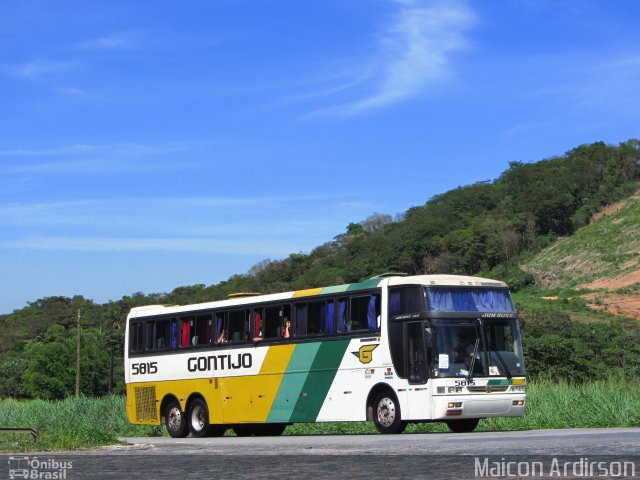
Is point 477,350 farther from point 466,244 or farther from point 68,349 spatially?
point 466,244

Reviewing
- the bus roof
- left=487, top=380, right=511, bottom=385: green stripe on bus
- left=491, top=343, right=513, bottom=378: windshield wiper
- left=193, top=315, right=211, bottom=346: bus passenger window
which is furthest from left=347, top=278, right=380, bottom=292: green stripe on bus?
left=193, top=315, right=211, bottom=346: bus passenger window

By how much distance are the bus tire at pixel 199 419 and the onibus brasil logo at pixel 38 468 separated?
11684 mm

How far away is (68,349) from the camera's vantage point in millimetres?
98188

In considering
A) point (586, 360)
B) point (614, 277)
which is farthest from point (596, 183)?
point (586, 360)

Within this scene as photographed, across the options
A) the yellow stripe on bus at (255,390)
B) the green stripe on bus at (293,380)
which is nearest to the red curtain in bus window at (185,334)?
the yellow stripe on bus at (255,390)

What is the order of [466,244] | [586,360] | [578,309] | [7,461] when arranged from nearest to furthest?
[7,461]
[586,360]
[578,309]
[466,244]

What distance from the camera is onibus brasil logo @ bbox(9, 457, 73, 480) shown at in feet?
39.0

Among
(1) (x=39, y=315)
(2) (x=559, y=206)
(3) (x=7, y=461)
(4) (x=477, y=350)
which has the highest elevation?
(2) (x=559, y=206)

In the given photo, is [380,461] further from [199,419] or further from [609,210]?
[609,210]

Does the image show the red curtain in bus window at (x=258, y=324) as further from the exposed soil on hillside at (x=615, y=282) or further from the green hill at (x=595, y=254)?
the green hill at (x=595, y=254)

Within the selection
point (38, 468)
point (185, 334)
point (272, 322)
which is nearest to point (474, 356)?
point (272, 322)

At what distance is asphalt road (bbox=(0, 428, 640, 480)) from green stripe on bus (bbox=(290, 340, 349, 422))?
6.93 meters

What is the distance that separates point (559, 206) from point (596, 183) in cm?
749

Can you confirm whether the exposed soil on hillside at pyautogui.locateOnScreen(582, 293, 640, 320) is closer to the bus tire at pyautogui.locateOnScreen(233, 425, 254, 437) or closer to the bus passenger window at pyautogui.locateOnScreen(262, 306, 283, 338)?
the bus tire at pyautogui.locateOnScreen(233, 425, 254, 437)
